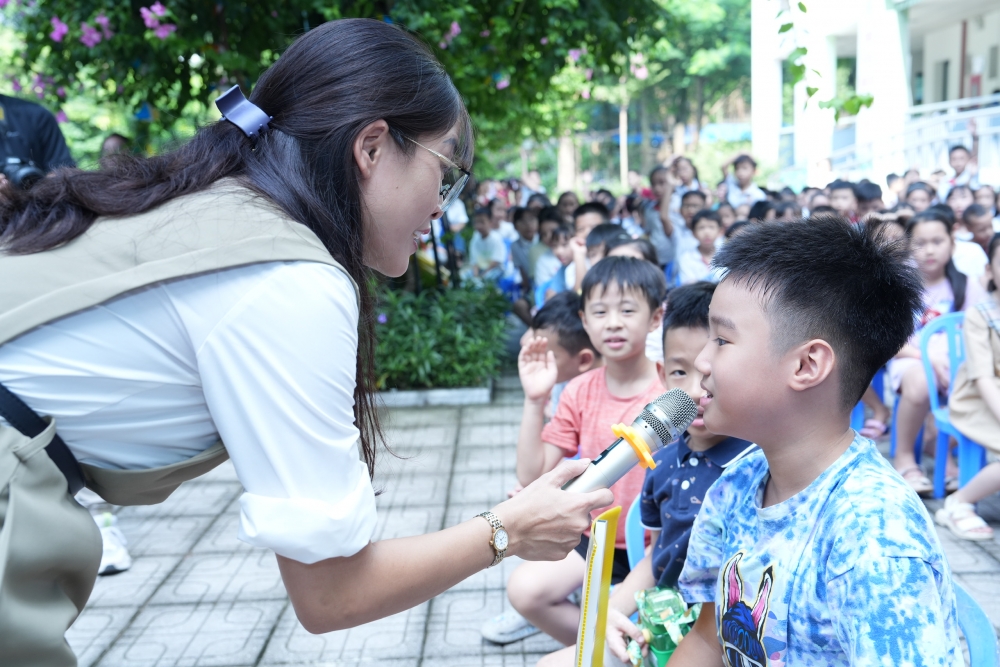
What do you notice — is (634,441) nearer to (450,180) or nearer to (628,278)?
(450,180)

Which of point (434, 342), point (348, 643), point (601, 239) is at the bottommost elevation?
point (348, 643)

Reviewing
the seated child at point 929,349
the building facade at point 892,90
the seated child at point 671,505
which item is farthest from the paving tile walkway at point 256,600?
the building facade at point 892,90

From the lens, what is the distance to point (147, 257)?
1.21 metres

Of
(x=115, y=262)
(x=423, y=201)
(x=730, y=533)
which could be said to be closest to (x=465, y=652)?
(x=730, y=533)

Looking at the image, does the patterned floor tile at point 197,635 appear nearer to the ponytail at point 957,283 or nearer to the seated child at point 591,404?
the seated child at point 591,404

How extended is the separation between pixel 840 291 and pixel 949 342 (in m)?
3.04

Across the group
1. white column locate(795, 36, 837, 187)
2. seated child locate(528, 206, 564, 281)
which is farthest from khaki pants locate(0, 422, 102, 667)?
white column locate(795, 36, 837, 187)

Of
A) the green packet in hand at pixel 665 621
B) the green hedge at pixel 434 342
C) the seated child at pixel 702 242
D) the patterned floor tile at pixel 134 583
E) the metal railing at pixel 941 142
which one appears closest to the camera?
the green packet in hand at pixel 665 621

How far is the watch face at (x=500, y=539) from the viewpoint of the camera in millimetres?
1432

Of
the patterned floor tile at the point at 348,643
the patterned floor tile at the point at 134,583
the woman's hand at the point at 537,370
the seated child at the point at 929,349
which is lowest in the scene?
the patterned floor tile at the point at 348,643

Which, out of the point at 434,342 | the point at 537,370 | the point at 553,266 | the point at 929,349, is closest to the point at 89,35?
the point at 434,342

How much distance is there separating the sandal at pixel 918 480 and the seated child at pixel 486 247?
20.2 feet

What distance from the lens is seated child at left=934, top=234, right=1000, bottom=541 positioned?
11.6 feet

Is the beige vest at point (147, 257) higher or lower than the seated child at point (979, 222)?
higher
